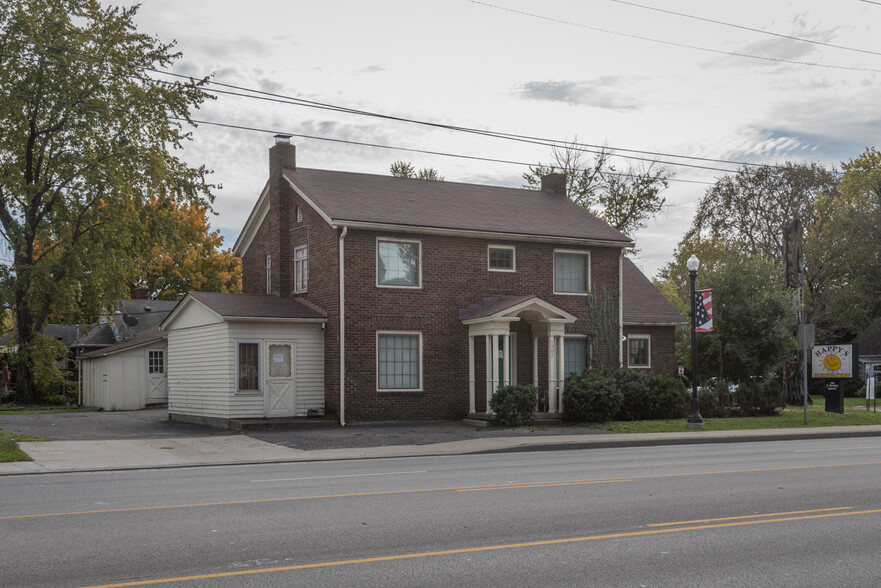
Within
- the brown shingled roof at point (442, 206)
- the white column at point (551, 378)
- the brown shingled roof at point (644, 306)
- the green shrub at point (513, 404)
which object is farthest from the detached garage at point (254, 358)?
the brown shingled roof at point (644, 306)

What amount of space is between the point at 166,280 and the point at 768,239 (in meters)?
38.8

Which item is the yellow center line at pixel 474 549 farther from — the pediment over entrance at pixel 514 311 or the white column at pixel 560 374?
the white column at pixel 560 374

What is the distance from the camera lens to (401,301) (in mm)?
27203

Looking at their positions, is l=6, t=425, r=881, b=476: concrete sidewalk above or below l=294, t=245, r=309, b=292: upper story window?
below

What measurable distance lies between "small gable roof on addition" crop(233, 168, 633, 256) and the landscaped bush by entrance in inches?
190

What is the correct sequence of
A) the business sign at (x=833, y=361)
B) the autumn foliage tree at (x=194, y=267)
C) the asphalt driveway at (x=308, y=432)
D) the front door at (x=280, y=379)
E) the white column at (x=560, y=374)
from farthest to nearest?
the autumn foliage tree at (x=194, y=267) → the business sign at (x=833, y=361) → the white column at (x=560, y=374) → the front door at (x=280, y=379) → the asphalt driveway at (x=308, y=432)

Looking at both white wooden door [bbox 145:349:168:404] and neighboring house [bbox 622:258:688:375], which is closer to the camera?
neighboring house [bbox 622:258:688:375]

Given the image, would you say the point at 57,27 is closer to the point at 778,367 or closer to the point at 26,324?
the point at 26,324

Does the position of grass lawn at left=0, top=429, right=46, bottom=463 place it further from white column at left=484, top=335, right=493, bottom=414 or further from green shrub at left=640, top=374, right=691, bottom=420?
green shrub at left=640, top=374, right=691, bottom=420

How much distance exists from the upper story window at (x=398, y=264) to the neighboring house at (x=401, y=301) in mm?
33

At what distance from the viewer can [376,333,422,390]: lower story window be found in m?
26.9

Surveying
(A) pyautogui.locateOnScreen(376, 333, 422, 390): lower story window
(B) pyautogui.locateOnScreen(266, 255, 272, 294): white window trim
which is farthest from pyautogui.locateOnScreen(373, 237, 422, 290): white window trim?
(B) pyautogui.locateOnScreen(266, 255, 272, 294): white window trim

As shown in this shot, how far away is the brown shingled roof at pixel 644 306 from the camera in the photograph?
33.9 m

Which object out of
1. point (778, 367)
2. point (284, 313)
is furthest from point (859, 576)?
point (778, 367)
